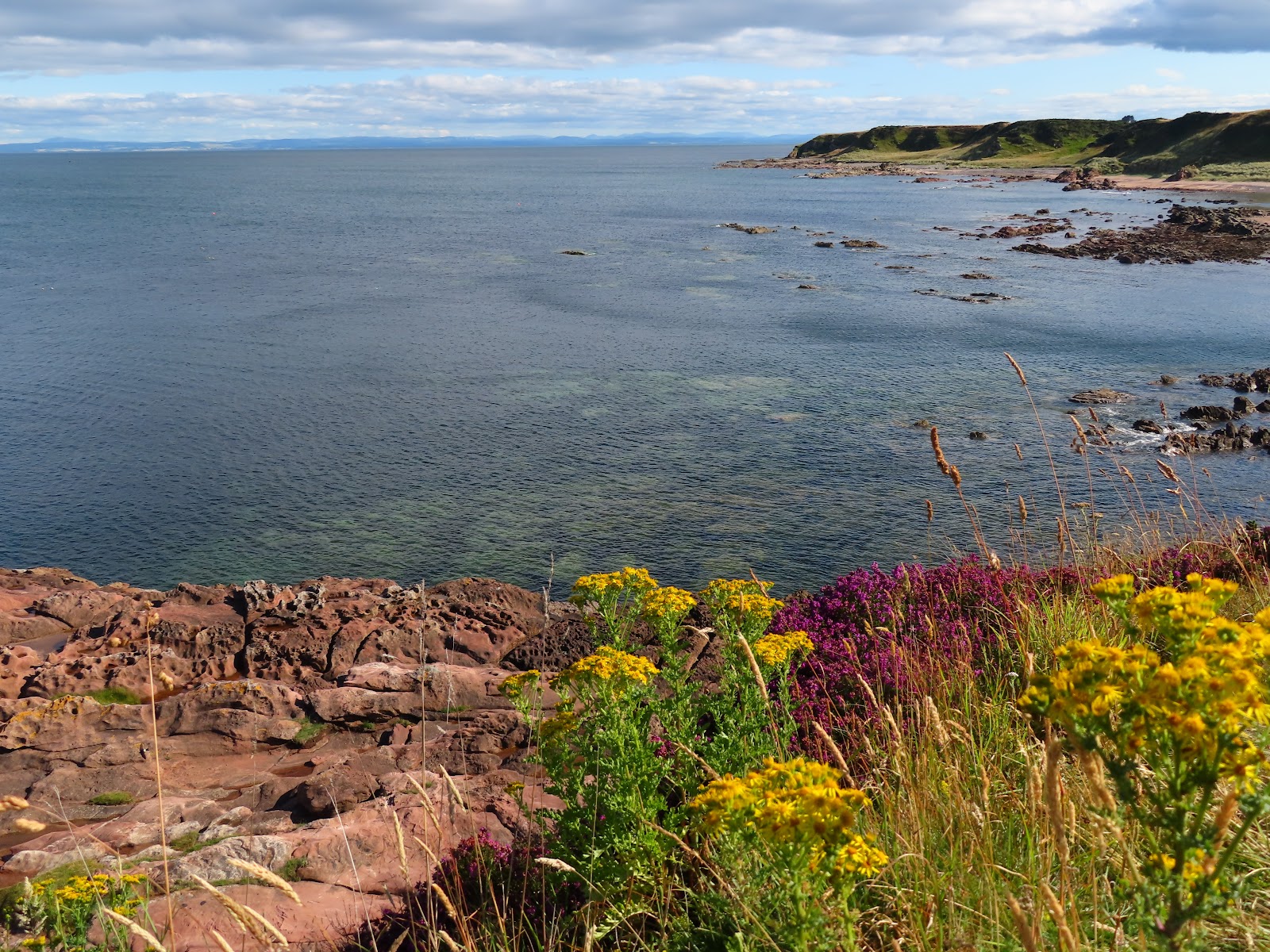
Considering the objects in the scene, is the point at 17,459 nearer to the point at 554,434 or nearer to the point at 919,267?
the point at 554,434

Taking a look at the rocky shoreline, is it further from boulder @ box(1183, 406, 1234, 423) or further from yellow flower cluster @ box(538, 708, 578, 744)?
boulder @ box(1183, 406, 1234, 423)

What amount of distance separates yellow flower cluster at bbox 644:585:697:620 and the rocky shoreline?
148 cm

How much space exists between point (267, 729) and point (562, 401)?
24514 mm

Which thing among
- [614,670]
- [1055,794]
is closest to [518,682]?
[614,670]

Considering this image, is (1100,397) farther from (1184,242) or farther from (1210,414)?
(1184,242)

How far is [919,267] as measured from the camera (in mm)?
69188

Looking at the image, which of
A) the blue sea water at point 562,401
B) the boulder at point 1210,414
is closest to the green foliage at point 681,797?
the blue sea water at point 562,401

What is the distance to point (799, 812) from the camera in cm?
328

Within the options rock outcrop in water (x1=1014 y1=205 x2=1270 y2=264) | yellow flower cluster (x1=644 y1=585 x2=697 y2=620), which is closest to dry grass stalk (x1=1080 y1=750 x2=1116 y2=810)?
yellow flower cluster (x1=644 y1=585 x2=697 y2=620)

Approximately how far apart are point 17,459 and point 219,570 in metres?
12.6

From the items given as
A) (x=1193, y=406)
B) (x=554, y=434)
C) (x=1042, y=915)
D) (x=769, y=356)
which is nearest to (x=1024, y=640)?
(x=1042, y=915)

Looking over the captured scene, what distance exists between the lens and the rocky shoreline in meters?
8.14

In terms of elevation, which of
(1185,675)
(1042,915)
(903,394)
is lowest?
(903,394)

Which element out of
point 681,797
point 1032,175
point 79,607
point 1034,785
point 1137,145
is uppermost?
point 1137,145
